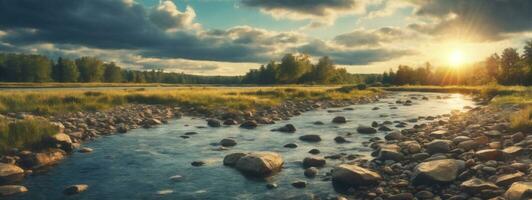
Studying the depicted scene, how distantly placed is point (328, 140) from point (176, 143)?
274 inches

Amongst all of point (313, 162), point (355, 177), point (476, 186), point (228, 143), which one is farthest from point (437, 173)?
point (228, 143)

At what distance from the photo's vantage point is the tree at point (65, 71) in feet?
425

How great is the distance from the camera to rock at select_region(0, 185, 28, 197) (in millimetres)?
11070

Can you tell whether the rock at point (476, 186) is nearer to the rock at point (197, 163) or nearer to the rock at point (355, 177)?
the rock at point (355, 177)

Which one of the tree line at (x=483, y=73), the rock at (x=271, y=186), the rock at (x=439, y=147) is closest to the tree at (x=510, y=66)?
the tree line at (x=483, y=73)

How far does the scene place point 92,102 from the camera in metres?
32.4

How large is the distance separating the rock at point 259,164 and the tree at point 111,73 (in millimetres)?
147401

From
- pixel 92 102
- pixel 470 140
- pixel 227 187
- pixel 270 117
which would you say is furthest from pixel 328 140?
pixel 92 102

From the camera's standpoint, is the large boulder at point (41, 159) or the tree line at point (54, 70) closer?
the large boulder at point (41, 159)

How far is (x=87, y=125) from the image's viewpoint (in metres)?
23.4

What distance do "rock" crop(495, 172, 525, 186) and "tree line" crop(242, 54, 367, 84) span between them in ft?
368

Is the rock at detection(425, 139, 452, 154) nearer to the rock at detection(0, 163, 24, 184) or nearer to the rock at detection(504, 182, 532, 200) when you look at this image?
the rock at detection(504, 182, 532, 200)

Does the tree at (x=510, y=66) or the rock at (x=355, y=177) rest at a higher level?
the tree at (x=510, y=66)

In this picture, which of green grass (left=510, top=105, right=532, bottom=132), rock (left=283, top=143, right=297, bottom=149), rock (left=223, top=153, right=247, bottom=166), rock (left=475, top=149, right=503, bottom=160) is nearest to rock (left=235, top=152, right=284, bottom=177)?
rock (left=223, top=153, right=247, bottom=166)
